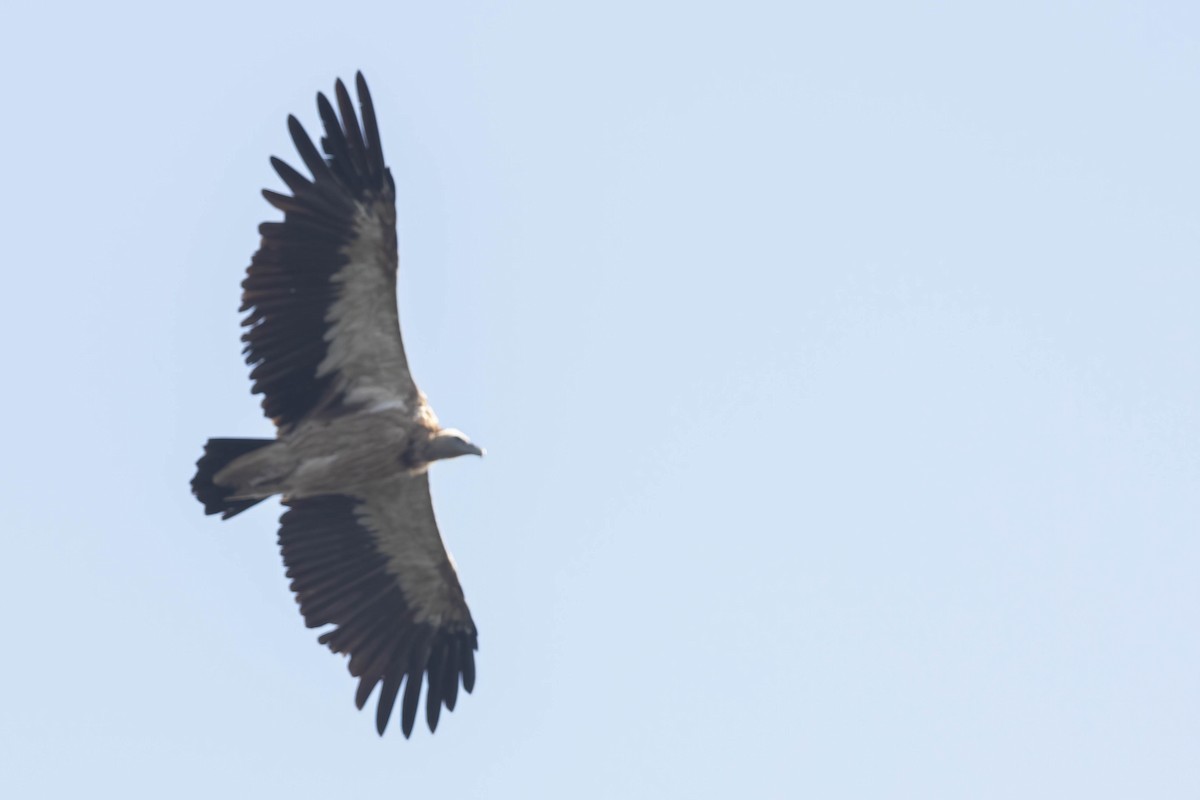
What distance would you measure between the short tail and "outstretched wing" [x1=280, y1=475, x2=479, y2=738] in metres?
1.38

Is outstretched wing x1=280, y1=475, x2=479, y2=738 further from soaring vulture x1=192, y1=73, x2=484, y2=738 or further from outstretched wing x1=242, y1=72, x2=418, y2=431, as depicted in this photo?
outstretched wing x1=242, y1=72, x2=418, y2=431

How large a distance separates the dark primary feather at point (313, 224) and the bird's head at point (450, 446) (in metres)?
1.79

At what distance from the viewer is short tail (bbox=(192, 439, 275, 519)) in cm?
2120

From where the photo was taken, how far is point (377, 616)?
23125 millimetres

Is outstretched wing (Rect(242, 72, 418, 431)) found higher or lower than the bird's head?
higher

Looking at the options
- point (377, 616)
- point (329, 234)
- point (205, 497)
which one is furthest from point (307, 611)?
point (329, 234)

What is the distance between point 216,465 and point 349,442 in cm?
134

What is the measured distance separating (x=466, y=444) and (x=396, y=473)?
91 cm

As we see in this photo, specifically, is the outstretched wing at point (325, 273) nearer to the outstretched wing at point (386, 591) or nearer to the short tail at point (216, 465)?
the short tail at point (216, 465)

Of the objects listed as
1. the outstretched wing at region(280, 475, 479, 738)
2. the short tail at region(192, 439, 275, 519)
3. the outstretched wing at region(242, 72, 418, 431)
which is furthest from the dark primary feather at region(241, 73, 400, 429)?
the outstretched wing at region(280, 475, 479, 738)

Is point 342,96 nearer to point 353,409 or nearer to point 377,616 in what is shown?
point 353,409

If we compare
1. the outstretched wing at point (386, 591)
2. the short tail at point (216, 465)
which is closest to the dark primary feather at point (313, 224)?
the short tail at point (216, 465)

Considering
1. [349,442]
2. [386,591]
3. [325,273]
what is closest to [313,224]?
[325,273]

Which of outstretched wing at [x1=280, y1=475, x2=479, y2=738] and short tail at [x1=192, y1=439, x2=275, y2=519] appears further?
outstretched wing at [x1=280, y1=475, x2=479, y2=738]
